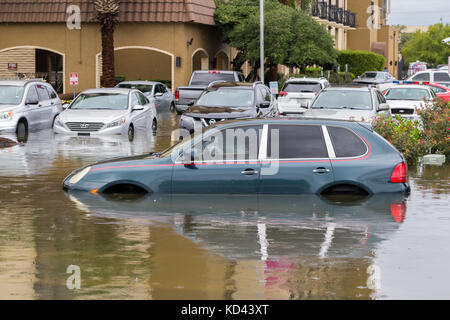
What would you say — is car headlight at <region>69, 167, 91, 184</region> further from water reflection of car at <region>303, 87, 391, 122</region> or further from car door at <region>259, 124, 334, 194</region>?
→ water reflection of car at <region>303, 87, 391, 122</region>

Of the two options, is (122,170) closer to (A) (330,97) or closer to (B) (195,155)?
(B) (195,155)

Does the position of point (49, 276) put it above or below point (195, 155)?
below

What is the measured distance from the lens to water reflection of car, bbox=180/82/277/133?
22250 mm

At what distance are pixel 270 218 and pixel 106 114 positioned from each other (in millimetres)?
11827

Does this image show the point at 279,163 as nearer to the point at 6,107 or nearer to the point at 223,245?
the point at 223,245

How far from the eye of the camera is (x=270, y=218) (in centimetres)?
1167

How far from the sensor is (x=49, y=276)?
27.5 ft

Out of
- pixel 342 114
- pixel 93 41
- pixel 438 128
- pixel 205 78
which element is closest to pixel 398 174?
pixel 438 128

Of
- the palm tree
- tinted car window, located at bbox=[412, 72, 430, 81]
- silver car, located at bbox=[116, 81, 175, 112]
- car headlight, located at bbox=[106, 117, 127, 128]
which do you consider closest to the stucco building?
the palm tree

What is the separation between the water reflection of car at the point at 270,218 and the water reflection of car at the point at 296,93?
1713 centimetres

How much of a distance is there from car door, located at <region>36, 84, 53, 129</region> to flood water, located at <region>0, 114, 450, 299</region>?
10057 millimetres
